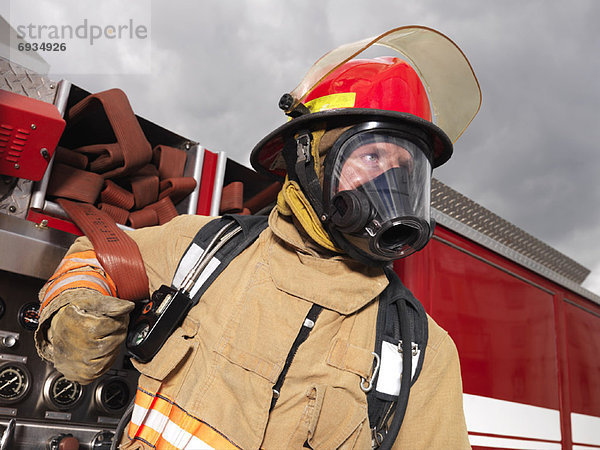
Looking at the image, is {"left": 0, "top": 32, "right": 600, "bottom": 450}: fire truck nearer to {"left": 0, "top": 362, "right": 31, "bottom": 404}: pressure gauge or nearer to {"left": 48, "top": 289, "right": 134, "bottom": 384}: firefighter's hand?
{"left": 0, "top": 362, "right": 31, "bottom": 404}: pressure gauge

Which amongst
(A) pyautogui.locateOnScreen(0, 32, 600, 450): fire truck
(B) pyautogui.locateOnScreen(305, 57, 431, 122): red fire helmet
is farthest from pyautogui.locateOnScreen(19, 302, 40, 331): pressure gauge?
(B) pyautogui.locateOnScreen(305, 57, 431, 122): red fire helmet

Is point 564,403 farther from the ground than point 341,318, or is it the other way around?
point 341,318

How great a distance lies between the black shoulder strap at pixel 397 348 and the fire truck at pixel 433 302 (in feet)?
3.01

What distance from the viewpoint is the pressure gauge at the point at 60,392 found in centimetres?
174

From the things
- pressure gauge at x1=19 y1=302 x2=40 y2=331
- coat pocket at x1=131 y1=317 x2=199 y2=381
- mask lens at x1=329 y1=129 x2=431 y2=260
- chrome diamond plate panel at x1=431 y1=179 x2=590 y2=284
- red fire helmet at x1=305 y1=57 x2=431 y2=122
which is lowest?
coat pocket at x1=131 y1=317 x2=199 y2=381

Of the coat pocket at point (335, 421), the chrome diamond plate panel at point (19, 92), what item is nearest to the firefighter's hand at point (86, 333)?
the chrome diamond plate panel at point (19, 92)

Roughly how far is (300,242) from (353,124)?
441 millimetres

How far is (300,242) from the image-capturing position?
65.8 inches

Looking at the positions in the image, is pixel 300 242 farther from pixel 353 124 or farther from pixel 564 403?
pixel 564 403

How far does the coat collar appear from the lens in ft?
5.16

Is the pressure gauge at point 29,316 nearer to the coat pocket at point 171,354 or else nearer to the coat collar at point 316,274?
the coat pocket at point 171,354

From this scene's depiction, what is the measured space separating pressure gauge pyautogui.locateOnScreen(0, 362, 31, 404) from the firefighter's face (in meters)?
1.27

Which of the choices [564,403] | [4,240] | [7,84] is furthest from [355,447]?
[564,403]

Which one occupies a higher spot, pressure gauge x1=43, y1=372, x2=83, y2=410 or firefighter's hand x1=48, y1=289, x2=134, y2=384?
firefighter's hand x1=48, y1=289, x2=134, y2=384
